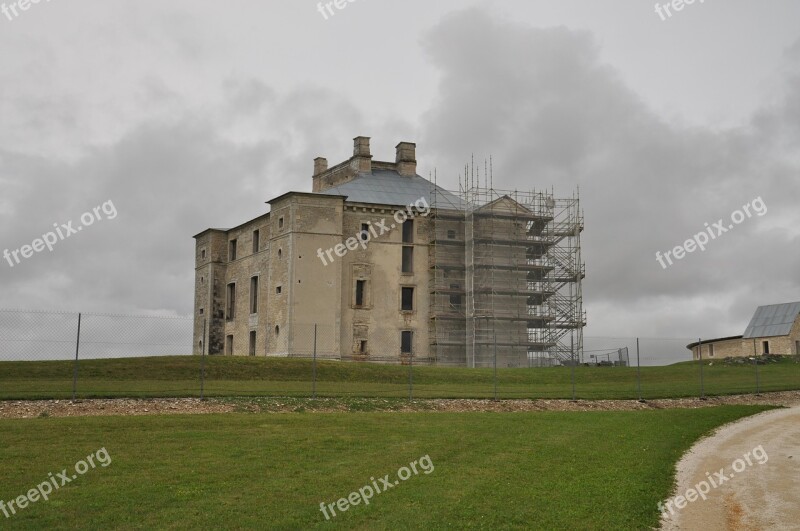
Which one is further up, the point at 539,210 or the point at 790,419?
the point at 539,210

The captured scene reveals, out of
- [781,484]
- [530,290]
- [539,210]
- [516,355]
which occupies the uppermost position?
[539,210]

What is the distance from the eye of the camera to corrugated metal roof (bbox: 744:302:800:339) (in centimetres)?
5866

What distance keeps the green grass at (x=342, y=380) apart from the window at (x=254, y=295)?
15.7m

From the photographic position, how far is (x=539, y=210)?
51156 mm

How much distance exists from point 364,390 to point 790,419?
12846mm

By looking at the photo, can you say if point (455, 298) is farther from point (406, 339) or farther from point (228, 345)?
point (228, 345)

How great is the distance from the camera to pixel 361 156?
56.2 m

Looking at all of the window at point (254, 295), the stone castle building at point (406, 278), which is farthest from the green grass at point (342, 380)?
the window at point (254, 295)

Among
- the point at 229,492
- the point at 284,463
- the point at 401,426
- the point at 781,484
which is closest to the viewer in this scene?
the point at 229,492

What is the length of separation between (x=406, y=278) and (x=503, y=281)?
5.76m

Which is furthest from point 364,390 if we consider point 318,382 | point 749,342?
point 749,342

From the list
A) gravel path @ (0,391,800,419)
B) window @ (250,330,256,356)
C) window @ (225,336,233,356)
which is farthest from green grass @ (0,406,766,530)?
window @ (225,336,233,356)

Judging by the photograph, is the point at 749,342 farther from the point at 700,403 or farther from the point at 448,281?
the point at 700,403

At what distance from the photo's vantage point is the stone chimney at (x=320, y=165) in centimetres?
5900
